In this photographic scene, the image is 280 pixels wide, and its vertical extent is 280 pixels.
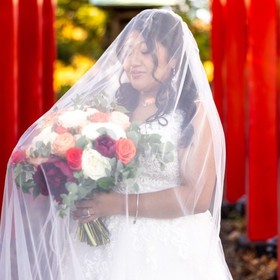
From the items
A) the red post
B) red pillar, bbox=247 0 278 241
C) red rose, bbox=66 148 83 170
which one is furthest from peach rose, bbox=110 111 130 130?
red pillar, bbox=247 0 278 241

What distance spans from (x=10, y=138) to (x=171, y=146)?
130 inches

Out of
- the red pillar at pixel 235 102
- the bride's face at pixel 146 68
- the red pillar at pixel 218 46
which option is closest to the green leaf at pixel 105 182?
the bride's face at pixel 146 68

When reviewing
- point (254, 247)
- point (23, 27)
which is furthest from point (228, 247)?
point (23, 27)

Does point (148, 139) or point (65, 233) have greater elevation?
point (148, 139)

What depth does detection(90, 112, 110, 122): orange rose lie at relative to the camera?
3.84m

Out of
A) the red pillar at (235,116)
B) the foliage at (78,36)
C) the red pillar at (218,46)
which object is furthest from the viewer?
the foliage at (78,36)

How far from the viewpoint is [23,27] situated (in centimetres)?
902

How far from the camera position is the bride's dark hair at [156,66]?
13.0 ft

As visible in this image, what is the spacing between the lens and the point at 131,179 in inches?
148

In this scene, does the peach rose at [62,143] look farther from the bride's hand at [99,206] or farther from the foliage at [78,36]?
the foliage at [78,36]

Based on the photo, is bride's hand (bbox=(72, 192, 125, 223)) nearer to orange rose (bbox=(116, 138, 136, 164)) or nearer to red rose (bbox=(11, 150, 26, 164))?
orange rose (bbox=(116, 138, 136, 164))

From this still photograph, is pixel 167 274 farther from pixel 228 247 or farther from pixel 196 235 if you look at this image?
pixel 228 247

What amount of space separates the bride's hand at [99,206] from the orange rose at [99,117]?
0.32 metres

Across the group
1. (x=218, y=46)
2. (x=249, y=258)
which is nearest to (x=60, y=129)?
(x=249, y=258)
